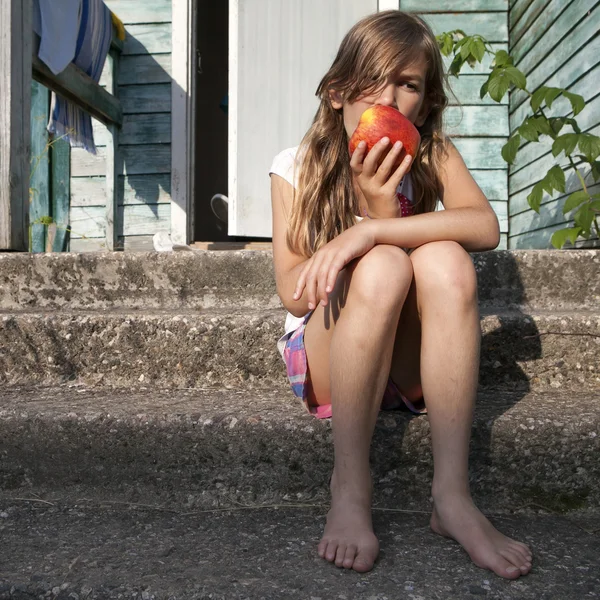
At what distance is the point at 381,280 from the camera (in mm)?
1164

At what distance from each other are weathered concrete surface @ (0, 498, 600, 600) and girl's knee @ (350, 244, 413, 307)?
44 centimetres

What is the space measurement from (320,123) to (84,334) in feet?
2.82

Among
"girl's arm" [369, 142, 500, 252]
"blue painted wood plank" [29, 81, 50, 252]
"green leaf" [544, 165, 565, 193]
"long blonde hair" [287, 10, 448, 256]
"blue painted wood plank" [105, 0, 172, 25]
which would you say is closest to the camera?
"girl's arm" [369, 142, 500, 252]

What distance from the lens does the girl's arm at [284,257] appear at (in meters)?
1.36

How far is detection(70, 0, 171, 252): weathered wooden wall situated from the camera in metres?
4.24

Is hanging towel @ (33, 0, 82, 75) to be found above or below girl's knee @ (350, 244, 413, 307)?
above

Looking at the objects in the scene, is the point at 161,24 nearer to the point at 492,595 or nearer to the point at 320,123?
the point at 320,123

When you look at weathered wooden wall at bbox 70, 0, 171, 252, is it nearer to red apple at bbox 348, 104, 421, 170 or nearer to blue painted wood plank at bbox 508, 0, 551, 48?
blue painted wood plank at bbox 508, 0, 551, 48

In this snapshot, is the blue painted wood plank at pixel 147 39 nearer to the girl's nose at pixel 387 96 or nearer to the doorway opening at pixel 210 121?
the doorway opening at pixel 210 121

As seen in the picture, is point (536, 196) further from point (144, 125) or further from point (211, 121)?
point (211, 121)

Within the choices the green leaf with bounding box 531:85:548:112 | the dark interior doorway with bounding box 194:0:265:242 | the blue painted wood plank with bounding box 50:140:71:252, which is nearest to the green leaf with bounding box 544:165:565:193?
the green leaf with bounding box 531:85:548:112

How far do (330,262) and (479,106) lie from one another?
10.5 ft

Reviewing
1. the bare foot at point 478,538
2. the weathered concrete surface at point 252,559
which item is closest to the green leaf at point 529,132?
the weathered concrete surface at point 252,559

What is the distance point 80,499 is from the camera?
53.3 inches
